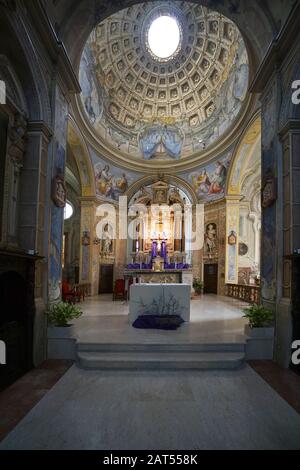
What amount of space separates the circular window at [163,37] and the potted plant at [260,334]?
63.2 feet

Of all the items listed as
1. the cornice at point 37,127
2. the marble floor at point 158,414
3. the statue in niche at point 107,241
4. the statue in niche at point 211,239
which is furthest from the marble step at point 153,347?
the statue in niche at point 211,239

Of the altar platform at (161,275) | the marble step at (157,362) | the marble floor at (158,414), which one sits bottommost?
the marble floor at (158,414)

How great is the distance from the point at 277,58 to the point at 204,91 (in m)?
13.4

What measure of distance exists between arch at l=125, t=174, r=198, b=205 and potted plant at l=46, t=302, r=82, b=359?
14730 mm

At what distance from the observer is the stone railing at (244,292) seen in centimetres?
1423

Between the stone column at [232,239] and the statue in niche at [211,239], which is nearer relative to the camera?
the stone column at [232,239]

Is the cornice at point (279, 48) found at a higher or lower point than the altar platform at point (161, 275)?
higher

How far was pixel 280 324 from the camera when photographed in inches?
279

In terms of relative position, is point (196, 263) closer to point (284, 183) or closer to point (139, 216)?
point (139, 216)

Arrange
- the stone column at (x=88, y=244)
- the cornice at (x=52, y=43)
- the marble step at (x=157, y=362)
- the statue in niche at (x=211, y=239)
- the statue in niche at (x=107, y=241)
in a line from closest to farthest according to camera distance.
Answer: the marble step at (x=157, y=362)
the cornice at (x=52, y=43)
the stone column at (x=88, y=244)
the statue in niche at (x=107, y=241)
the statue in niche at (x=211, y=239)

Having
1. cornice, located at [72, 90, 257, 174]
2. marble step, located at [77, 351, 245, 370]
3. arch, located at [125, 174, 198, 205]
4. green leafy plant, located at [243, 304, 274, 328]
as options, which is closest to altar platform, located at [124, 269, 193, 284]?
arch, located at [125, 174, 198, 205]

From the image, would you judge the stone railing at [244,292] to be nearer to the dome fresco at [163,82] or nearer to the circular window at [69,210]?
the dome fresco at [163,82]

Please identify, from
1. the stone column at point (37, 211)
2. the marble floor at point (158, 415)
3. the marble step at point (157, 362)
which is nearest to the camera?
the marble floor at point (158, 415)

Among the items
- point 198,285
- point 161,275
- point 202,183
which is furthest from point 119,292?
point 202,183
